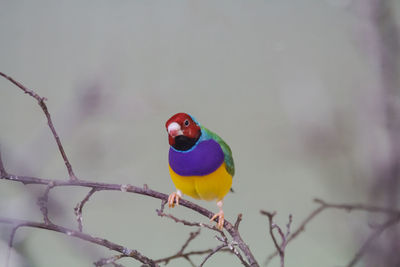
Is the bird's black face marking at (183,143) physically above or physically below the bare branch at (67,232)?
above

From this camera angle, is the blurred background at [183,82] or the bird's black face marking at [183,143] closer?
the bird's black face marking at [183,143]

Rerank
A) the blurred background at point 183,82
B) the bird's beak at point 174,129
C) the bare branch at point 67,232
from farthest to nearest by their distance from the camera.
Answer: the blurred background at point 183,82, the bird's beak at point 174,129, the bare branch at point 67,232

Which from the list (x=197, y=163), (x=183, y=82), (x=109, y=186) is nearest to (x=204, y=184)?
(x=197, y=163)

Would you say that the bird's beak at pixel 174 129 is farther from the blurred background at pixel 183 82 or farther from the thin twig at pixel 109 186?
the blurred background at pixel 183 82

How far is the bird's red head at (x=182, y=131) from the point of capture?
0.58m

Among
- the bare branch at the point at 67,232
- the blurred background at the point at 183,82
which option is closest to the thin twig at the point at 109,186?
the bare branch at the point at 67,232

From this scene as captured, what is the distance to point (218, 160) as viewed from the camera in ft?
2.24

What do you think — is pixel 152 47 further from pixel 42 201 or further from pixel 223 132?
pixel 42 201

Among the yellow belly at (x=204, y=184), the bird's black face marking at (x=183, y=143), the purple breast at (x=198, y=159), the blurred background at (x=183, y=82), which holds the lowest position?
the yellow belly at (x=204, y=184)

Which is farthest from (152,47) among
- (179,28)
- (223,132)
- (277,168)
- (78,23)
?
(277,168)

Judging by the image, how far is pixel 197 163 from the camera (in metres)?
0.66

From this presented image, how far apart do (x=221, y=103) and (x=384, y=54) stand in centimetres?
153

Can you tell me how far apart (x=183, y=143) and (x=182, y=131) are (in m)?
0.04

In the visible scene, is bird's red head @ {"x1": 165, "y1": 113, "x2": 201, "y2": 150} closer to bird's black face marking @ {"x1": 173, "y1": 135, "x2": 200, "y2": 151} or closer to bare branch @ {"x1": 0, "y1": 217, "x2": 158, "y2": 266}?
Result: bird's black face marking @ {"x1": 173, "y1": 135, "x2": 200, "y2": 151}
